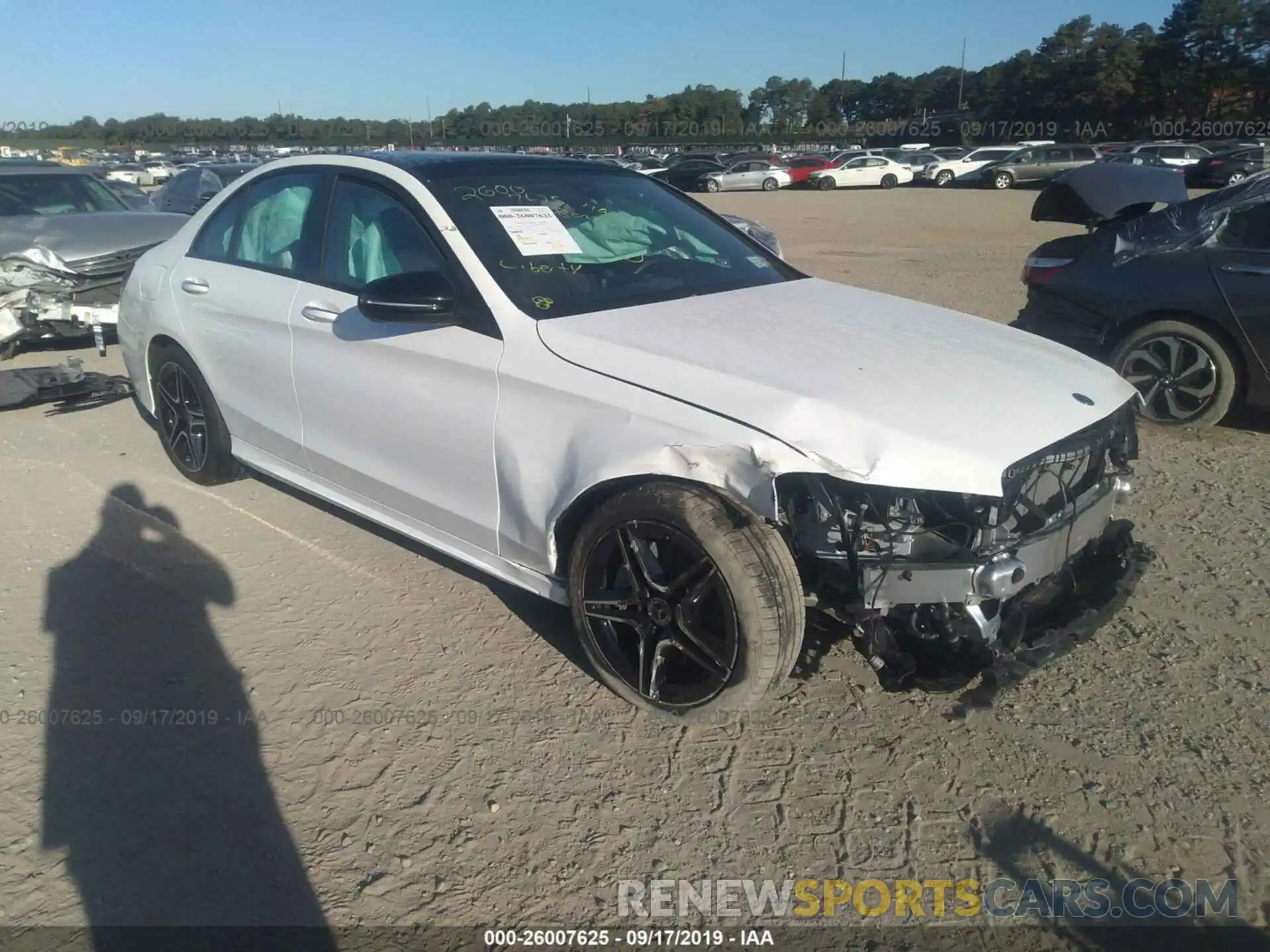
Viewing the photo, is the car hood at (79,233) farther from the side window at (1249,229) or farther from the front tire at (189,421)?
the side window at (1249,229)

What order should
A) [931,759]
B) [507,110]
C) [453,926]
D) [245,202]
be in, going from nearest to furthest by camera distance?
1. [453,926]
2. [931,759]
3. [245,202]
4. [507,110]

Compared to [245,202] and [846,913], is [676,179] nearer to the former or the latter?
[245,202]

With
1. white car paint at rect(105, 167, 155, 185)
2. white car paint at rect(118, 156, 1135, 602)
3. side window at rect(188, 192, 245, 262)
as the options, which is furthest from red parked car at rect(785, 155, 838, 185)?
white car paint at rect(118, 156, 1135, 602)

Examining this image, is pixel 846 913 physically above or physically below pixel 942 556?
below

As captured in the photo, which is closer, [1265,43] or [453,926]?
[453,926]

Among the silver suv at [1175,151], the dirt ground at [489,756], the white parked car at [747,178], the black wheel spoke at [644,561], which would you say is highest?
the silver suv at [1175,151]

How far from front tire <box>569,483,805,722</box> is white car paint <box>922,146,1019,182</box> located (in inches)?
1517

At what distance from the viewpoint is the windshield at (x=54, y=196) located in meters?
9.11

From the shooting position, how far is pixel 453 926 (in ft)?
7.64

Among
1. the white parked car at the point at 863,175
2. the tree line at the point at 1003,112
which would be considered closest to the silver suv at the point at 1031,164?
the white parked car at the point at 863,175

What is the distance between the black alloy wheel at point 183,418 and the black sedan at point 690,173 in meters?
33.6

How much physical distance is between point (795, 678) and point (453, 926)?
1439 millimetres

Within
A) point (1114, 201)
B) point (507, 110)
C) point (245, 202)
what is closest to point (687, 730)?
point (245, 202)

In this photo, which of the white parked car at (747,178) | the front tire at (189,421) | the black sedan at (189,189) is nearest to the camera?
the front tire at (189,421)
